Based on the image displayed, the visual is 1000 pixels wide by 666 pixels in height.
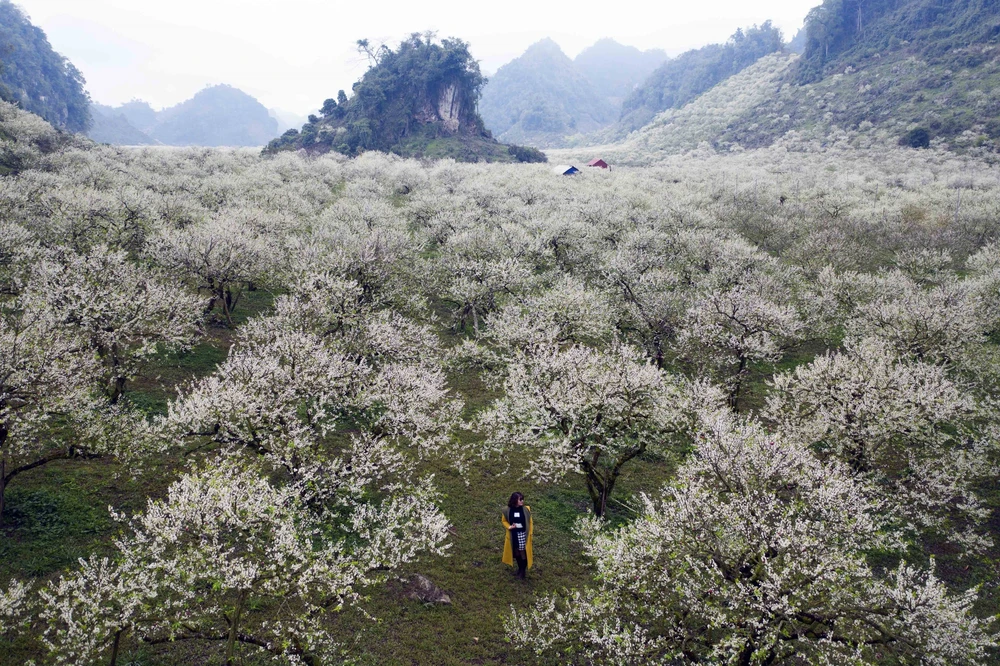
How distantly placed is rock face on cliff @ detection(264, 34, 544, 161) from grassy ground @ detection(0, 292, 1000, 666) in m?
133

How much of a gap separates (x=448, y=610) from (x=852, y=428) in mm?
17980

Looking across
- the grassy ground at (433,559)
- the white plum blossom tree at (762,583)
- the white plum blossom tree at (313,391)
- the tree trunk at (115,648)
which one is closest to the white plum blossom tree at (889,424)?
the grassy ground at (433,559)

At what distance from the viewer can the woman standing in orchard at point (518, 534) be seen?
17.6 metres

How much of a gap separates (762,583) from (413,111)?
168 m

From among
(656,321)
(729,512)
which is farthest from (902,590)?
(656,321)

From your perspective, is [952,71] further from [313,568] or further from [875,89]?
[313,568]

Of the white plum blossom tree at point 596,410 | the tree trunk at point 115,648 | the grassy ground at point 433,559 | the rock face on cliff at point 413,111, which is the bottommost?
the grassy ground at point 433,559

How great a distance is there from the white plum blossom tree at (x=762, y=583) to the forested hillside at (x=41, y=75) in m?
216

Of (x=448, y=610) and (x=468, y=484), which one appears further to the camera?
(x=468, y=484)

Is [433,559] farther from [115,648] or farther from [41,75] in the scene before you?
[41,75]

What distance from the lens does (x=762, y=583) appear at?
10.7m

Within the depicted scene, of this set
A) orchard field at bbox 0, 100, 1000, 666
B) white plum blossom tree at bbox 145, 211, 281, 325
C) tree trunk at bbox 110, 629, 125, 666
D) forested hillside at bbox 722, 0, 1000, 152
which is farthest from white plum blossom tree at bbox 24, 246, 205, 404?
forested hillside at bbox 722, 0, 1000, 152

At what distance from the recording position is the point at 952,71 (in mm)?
146500

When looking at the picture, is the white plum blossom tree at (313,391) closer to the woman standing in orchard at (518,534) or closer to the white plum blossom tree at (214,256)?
the woman standing in orchard at (518,534)
